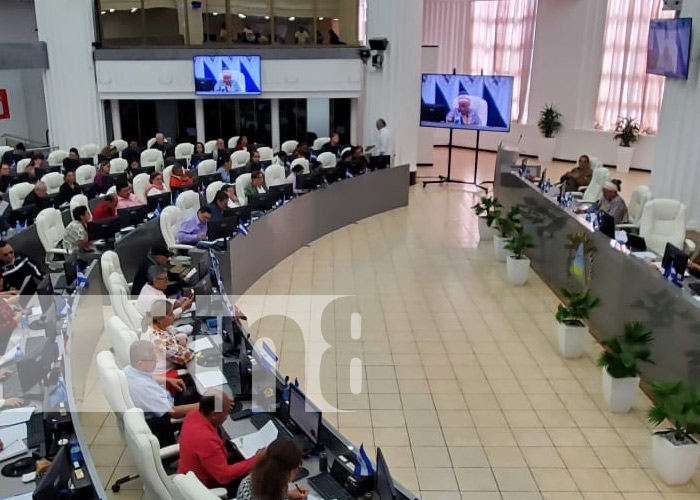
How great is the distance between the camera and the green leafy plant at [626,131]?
58.2 ft

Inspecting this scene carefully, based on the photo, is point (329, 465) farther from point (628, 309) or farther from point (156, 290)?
point (628, 309)

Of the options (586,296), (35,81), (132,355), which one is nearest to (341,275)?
(586,296)

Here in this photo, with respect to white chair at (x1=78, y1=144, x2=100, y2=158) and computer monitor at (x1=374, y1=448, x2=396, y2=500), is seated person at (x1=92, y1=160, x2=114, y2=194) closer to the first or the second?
white chair at (x1=78, y1=144, x2=100, y2=158)

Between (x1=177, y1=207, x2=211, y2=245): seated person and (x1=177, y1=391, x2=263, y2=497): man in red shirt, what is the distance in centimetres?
498

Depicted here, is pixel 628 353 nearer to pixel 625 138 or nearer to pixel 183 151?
pixel 183 151

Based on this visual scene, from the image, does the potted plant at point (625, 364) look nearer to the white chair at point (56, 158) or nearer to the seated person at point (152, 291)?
the seated person at point (152, 291)

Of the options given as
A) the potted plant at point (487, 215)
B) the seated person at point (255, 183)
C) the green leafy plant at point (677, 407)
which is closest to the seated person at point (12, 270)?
the seated person at point (255, 183)

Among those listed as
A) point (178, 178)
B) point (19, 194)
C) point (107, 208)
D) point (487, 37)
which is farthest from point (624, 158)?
point (19, 194)

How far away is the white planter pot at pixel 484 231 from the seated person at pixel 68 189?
6.85 m

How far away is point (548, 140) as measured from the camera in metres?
19.5

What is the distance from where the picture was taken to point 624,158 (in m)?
18.0

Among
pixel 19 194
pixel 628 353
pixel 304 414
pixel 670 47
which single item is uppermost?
pixel 670 47

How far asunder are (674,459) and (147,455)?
4047 millimetres

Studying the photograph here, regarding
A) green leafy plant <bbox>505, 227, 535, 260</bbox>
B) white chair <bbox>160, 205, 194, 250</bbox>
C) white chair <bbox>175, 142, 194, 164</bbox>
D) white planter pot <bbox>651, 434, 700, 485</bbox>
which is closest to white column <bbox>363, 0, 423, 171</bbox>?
white chair <bbox>175, 142, 194, 164</bbox>
